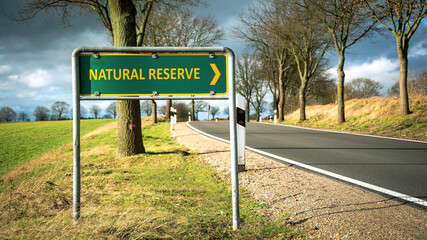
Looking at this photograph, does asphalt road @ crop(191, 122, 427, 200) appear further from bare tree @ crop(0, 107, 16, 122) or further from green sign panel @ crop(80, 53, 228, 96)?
bare tree @ crop(0, 107, 16, 122)

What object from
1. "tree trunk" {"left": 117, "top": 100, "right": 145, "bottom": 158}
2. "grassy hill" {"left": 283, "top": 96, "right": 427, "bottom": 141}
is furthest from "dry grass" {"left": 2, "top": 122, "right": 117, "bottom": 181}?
"grassy hill" {"left": 283, "top": 96, "right": 427, "bottom": 141}

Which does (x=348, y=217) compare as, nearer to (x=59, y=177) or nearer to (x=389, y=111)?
(x=59, y=177)

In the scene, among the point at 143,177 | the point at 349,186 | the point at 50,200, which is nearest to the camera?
the point at 50,200

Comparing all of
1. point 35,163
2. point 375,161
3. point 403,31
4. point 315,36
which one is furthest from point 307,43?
point 35,163

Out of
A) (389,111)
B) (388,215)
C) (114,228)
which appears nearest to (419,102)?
(389,111)

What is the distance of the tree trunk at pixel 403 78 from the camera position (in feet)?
40.9

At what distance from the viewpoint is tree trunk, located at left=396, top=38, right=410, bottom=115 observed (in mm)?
12469

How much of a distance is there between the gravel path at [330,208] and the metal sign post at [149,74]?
1.50m

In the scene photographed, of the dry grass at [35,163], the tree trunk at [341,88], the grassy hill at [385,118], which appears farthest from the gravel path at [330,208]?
the tree trunk at [341,88]

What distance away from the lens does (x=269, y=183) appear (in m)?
3.94

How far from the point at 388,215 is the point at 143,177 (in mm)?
3591

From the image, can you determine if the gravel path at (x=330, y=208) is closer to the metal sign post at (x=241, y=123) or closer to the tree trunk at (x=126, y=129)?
the metal sign post at (x=241, y=123)

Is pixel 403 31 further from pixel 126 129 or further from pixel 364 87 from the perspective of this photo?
pixel 364 87

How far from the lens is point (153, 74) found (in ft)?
9.27
